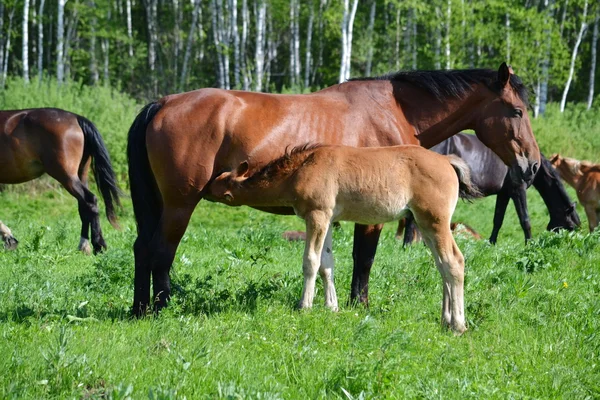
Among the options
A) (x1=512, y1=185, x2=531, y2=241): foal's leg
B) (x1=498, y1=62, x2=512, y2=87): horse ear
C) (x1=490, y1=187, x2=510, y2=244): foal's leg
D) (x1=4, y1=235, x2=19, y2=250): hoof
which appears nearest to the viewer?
(x1=498, y1=62, x2=512, y2=87): horse ear

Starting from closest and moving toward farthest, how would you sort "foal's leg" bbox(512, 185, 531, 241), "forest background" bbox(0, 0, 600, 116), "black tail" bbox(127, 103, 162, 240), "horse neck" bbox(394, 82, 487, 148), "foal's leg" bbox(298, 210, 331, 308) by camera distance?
"foal's leg" bbox(298, 210, 331, 308), "black tail" bbox(127, 103, 162, 240), "horse neck" bbox(394, 82, 487, 148), "foal's leg" bbox(512, 185, 531, 241), "forest background" bbox(0, 0, 600, 116)

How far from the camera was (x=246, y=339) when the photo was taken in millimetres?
5770

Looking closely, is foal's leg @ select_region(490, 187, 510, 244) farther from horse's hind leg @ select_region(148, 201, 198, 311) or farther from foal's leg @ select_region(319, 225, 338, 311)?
horse's hind leg @ select_region(148, 201, 198, 311)

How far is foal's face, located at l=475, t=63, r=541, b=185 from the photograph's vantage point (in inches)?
304

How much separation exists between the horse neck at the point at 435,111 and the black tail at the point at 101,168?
6114 millimetres

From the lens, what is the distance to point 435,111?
7805 mm

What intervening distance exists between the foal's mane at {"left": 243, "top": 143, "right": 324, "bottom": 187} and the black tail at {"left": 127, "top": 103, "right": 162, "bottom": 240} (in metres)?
1.02

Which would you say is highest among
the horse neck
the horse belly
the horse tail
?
the horse neck

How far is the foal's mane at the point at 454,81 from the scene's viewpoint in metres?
7.82

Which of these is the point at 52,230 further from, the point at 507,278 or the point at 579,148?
the point at 579,148

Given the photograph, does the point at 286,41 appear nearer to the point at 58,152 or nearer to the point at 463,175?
the point at 58,152

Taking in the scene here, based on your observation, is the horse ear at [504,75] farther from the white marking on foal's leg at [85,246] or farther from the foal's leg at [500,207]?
the foal's leg at [500,207]

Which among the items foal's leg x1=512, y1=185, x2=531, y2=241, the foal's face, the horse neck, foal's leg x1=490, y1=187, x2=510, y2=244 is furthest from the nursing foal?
foal's leg x1=490, y1=187, x2=510, y2=244

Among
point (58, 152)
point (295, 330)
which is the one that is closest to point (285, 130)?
point (295, 330)
